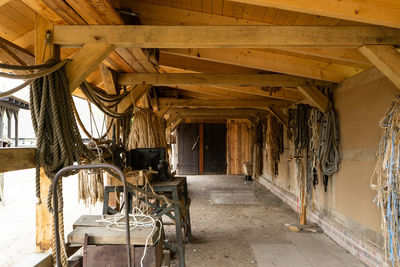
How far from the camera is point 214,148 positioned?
492 inches

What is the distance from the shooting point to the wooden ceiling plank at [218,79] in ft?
14.6

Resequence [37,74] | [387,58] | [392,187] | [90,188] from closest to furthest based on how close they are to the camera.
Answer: [37,74]
[387,58]
[392,187]
[90,188]

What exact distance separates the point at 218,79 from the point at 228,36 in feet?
6.61

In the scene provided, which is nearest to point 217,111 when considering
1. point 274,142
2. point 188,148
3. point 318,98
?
point 274,142

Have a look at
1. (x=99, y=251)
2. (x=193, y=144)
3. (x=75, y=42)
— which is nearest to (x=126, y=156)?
(x=75, y=42)

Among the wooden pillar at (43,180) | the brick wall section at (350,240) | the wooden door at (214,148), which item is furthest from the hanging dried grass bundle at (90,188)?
the wooden door at (214,148)

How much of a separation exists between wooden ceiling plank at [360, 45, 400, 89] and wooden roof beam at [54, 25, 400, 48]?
5 cm

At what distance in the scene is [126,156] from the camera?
3713 millimetres

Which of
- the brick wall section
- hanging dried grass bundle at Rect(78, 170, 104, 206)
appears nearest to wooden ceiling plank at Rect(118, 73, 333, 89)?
hanging dried grass bundle at Rect(78, 170, 104, 206)

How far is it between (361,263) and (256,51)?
2.86 metres

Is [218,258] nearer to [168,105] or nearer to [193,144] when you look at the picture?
[168,105]

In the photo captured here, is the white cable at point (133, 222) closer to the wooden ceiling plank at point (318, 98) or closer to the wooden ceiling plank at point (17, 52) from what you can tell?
the wooden ceiling plank at point (17, 52)

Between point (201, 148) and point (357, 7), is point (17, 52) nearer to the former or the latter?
point (357, 7)

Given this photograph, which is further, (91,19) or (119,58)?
(119,58)
